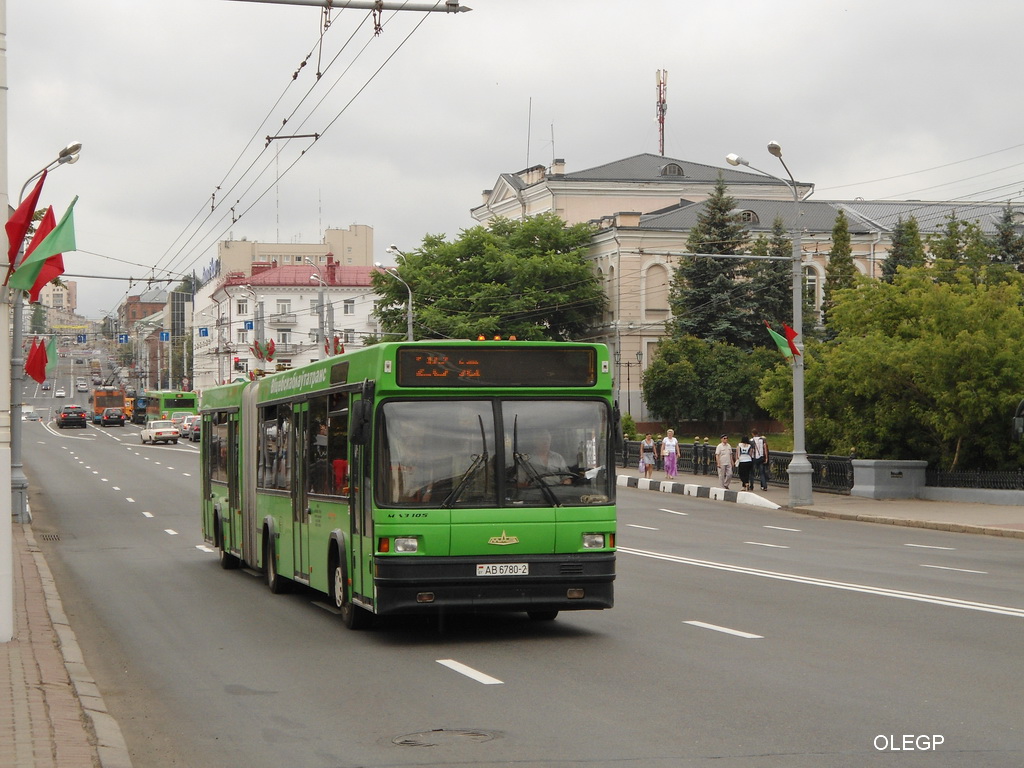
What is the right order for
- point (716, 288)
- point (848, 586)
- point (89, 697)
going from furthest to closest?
point (716, 288), point (848, 586), point (89, 697)

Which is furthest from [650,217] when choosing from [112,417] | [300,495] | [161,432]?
[300,495]

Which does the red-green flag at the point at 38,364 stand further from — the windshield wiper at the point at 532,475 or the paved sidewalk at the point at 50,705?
the windshield wiper at the point at 532,475

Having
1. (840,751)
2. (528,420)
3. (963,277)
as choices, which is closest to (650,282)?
(963,277)

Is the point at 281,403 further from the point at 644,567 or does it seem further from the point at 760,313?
the point at 760,313

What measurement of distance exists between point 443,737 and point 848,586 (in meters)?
9.03

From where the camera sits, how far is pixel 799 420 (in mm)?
33281

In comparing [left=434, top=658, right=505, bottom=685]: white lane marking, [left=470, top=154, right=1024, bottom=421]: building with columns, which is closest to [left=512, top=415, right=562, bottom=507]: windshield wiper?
[left=434, top=658, right=505, bottom=685]: white lane marking

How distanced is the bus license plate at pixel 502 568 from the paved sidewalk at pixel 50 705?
10.5 ft

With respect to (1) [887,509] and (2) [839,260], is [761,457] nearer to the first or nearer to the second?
(1) [887,509]

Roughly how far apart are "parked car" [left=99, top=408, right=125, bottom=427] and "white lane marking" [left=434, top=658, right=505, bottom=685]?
3964 inches

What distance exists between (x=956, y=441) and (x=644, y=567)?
17.5m

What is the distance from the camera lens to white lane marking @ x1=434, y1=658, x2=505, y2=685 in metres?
9.77

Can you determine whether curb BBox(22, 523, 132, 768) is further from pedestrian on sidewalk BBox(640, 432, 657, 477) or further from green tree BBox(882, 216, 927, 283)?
green tree BBox(882, 216, 927, 283)

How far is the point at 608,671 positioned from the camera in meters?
10.1
